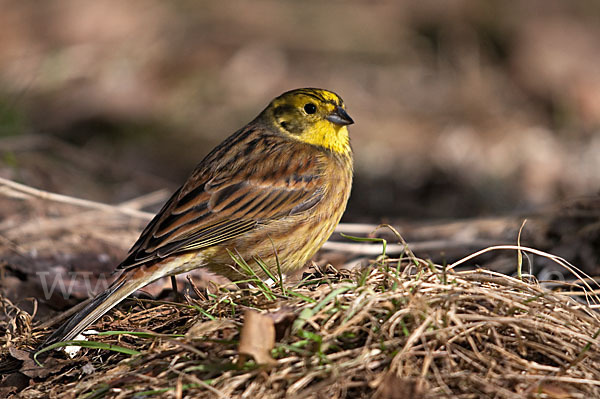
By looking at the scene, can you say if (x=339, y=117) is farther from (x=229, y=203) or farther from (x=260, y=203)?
(x=229, y=203)

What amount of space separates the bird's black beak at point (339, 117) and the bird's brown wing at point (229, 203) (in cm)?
30

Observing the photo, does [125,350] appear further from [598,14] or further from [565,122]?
[598,14]

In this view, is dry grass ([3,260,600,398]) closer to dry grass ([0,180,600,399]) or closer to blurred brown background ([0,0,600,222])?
dry grass ([0,180,600,399])

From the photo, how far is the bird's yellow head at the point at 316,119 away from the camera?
15.8 feet

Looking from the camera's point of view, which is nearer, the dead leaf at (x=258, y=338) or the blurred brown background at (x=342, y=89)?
the dead leaf at (x=258, y=338)

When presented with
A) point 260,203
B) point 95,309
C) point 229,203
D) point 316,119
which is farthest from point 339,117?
point 95,309

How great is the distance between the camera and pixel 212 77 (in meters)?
10.2

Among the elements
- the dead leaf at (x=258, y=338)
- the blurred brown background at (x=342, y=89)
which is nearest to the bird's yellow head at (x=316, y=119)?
the blurred brown background at (x=342, y=89)

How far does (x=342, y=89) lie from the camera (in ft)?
33.3

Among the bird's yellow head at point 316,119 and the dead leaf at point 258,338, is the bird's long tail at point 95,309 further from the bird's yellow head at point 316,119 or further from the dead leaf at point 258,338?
the bird's yellow head at point 316,119

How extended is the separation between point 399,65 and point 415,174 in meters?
3.32

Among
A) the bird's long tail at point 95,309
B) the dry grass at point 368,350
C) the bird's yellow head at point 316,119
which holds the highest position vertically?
the bird's yellow head at point 316,119

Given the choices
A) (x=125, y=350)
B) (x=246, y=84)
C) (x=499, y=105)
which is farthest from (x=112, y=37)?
(x=125, y=350)

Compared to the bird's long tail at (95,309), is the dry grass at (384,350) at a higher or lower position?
higher
